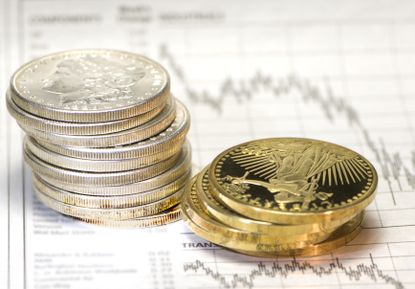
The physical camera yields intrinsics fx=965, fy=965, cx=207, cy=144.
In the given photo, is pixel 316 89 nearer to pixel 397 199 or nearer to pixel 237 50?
pixel 237 50

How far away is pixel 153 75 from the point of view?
1.61m

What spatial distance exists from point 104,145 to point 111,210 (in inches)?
4.2

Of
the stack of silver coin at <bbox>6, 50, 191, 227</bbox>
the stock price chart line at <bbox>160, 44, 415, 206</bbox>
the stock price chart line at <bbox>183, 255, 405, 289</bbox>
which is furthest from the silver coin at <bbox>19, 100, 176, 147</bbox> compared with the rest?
the stock price chart line at <bbox>160, 44, 415, 206</bbox>

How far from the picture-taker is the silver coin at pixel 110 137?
147 cm

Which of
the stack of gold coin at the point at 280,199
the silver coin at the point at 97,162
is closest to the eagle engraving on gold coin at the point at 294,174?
the stack of gold coin at the point at 280,199

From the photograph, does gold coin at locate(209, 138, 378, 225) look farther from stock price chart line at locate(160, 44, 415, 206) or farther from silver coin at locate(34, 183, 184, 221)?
stock price chart line at locate(160, 44, 415, 206)

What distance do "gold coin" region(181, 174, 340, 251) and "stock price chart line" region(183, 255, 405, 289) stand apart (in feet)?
0.11

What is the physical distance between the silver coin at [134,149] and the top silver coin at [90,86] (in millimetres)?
47

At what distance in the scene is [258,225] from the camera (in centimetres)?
137

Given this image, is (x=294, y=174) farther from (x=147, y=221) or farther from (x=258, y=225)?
(x=147, y=221)

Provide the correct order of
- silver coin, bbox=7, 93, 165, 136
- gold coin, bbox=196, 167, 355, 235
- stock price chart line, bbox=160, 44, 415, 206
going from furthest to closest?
stock price chart line, bbox=160, 44, 415, 206 → silver coin, bbox=7, 93, 165, 136 → gold coin, bbox=196, 167, 355, 235

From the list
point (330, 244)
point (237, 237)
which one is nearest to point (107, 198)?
point (237, 237)

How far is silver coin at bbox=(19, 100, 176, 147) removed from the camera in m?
1.47

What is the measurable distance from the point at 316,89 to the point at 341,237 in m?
0.60
